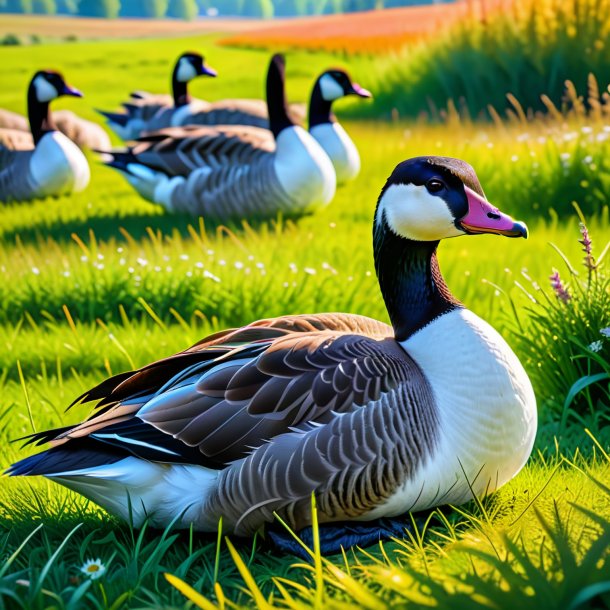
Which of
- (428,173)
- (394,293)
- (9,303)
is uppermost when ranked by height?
(428,173)

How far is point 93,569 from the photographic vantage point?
→ 3.14 metres

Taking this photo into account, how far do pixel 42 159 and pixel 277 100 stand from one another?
304 cm

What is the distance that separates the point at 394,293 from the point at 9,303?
369 centimetres

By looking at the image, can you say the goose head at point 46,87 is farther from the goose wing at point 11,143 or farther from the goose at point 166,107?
the goose at point 166,107

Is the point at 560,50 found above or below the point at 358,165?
above

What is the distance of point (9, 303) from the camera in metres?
6.61

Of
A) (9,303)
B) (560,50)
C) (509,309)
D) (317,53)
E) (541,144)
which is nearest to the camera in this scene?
(509,309)

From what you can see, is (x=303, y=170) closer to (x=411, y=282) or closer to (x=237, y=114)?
(x=237, y=114)

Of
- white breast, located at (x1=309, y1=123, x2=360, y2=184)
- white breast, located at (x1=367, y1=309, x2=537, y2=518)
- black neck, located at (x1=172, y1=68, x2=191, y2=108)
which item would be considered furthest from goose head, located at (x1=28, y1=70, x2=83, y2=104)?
white breast, located at (x1=367, y1=309, x2=537, y2=518)

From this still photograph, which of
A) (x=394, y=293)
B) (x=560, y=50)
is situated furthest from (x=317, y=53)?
(x=394, y=293)

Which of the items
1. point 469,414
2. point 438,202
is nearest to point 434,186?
point 438,202

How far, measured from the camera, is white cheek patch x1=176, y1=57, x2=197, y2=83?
13.4 meters

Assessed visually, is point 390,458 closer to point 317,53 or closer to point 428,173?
point 428,173

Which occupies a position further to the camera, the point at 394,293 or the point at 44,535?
the point at 394,293
